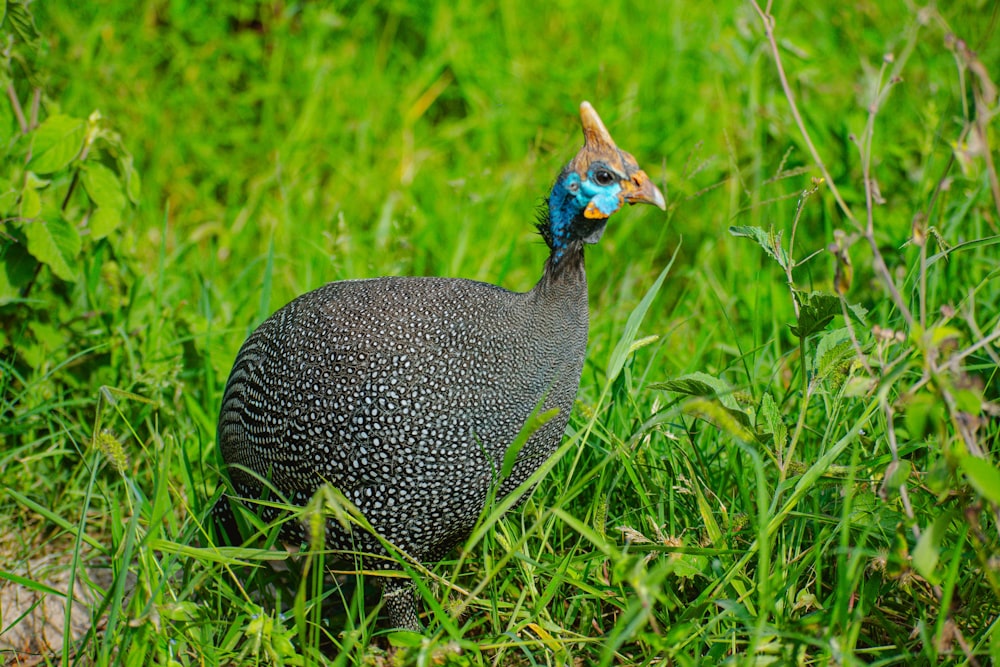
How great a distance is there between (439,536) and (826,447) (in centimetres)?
93

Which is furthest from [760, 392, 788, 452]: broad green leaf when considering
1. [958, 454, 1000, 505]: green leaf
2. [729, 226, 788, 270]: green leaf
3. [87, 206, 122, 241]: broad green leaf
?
[87, 206, 122, 241]: broad green leaf

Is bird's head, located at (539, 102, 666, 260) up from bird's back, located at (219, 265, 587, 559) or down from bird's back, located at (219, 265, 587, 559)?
up

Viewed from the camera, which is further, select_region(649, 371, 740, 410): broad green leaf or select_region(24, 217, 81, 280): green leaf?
select_region(24, 217, 81, 280): green leaf

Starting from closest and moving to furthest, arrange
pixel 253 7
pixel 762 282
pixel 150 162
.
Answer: pixel 762 282 → pixel 150 162 → pixel 253 7

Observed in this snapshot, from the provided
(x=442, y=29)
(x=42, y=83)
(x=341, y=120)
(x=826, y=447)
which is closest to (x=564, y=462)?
(x=826, y=447)

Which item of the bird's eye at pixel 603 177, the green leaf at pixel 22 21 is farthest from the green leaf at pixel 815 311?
the green leaf at pixel 22 21

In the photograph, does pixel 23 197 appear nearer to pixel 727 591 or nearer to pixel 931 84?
pixel 727 591

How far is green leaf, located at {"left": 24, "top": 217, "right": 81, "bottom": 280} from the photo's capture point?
273 cm

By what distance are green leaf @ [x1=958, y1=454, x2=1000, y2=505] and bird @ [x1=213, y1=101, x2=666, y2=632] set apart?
0.88 meters

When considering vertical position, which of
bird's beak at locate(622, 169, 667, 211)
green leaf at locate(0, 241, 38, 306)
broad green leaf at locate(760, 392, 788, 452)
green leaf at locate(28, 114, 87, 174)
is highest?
bird's beak at locate(622, 169, 667, 211)

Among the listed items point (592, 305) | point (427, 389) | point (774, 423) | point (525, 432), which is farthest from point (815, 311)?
point (592, 305)

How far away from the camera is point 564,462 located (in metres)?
2.62

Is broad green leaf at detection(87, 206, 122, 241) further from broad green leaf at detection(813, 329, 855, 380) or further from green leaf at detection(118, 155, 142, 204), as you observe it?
broad green leaf at detection(813, 329, 855, 380)

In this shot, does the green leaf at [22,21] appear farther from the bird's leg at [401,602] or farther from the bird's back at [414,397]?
the bird's leg at [401,602]
